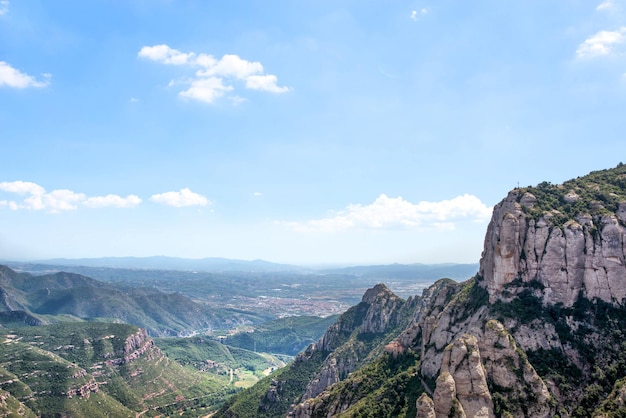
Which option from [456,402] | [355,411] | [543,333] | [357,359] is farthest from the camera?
[357,359]

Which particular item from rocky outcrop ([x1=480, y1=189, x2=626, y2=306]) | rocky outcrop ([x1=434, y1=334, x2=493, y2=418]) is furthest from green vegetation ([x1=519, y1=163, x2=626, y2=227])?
rocky outcrop ([x1=434, y1=334, x2=493, y2=418])

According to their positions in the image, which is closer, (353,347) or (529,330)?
(529,330)

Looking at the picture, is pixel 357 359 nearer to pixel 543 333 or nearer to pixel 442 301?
pixel 442 301

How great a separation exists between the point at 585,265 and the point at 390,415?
4611cm

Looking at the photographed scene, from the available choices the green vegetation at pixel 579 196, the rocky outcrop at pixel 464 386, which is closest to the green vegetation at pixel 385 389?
the rocky outcrop at pixel 464 386

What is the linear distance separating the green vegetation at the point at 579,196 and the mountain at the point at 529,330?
0.21 metres

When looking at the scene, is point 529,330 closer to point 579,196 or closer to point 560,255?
point 560,255

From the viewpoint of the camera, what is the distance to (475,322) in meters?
83.4

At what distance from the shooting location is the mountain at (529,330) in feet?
217

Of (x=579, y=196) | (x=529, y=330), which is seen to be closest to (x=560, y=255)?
(x=529, y=330)

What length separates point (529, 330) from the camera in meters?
76.9

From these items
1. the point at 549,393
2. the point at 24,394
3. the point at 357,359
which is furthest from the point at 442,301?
the point at 24,394

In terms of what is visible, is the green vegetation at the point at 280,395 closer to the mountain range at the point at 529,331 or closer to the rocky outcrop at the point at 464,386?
the mountain range at the point at 529,331

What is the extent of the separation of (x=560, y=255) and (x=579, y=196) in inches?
732
